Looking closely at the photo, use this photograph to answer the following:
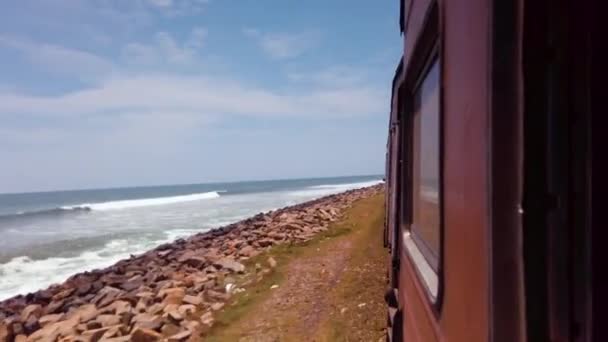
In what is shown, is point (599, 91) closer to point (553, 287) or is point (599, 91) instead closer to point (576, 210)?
point (576, 210)

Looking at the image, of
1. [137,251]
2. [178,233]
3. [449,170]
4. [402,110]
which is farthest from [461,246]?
[178,233]

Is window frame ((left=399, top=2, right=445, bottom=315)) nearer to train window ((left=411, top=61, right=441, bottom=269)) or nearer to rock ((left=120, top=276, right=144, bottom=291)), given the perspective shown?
train window ((left=411, top=61, right=441, bottom=269))

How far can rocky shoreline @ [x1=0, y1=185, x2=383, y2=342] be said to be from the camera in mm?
7535

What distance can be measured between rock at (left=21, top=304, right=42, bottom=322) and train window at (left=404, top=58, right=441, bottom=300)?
8827 mm

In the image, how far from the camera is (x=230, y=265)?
1072 cm

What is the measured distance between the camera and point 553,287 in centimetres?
87

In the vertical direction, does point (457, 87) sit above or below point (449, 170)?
above

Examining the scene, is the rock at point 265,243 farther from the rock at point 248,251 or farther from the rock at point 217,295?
the rock at point 217,295

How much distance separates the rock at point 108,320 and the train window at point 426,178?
625 cm

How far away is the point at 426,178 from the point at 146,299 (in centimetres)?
766

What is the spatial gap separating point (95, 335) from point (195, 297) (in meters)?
1.72

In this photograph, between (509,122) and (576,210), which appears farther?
(509,122)

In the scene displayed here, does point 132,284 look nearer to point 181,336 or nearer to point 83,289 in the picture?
point 83,289

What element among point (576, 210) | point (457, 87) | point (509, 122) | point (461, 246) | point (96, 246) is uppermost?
point (457, 87)
